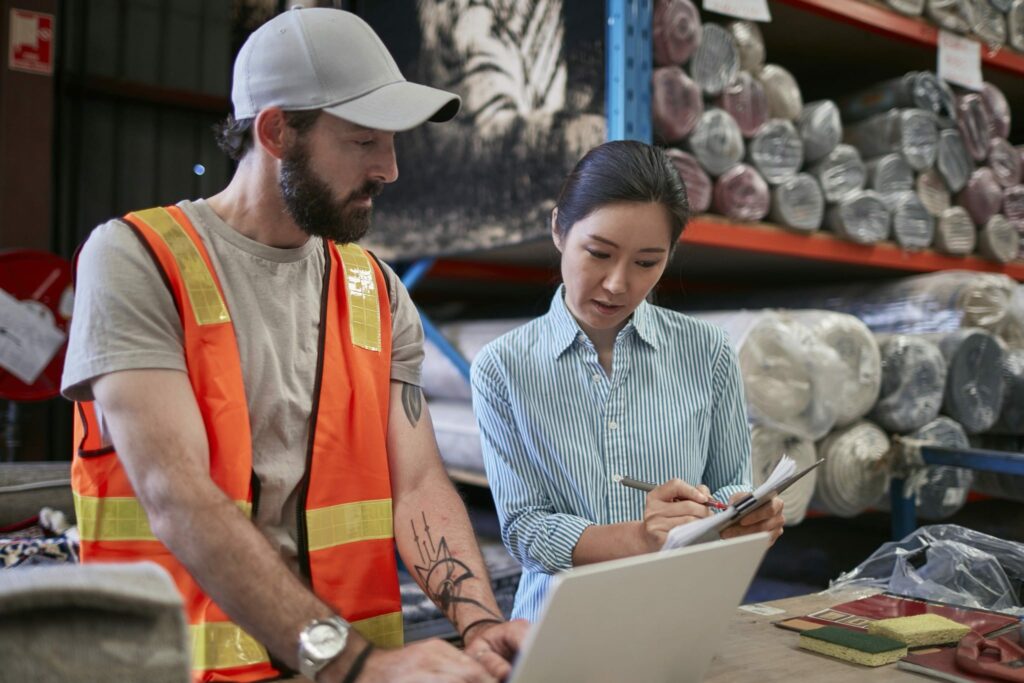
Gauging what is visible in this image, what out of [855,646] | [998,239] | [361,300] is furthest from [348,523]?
[998,239]

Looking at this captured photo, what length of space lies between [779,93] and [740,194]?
0.46 m

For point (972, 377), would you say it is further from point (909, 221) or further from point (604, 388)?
point (604, 388)

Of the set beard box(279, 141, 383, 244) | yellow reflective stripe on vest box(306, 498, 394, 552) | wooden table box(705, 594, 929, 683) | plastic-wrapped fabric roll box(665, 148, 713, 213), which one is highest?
plastic-wrapped fabric roll box(665, 148, 713, 213)

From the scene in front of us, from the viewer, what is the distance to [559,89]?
259cm

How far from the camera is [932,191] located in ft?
10.9

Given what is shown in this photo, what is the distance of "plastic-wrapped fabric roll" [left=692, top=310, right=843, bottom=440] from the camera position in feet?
8.34

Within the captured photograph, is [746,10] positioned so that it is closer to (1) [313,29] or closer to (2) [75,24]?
(1) [313,29]

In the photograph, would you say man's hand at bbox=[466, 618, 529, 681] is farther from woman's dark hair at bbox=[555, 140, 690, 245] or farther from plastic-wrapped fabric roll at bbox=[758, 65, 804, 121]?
plastic-wrapped fabric roll at bbox=[758, 65, 804, 121]

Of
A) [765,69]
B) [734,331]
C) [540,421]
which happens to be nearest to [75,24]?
[765,69]

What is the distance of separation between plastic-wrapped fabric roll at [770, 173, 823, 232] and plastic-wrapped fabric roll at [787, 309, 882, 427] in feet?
0.98

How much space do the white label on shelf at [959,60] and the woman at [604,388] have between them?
6.85ft

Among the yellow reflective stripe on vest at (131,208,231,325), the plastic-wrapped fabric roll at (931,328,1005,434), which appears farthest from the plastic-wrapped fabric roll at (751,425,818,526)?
the yellow reflective stripe on vest at (131,208,231,325)

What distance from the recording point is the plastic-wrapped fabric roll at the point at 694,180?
8.51ft

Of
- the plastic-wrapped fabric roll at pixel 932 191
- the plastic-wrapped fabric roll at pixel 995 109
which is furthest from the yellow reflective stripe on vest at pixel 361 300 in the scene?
the plastic-wrapped fabric roll at pixel 995 109
